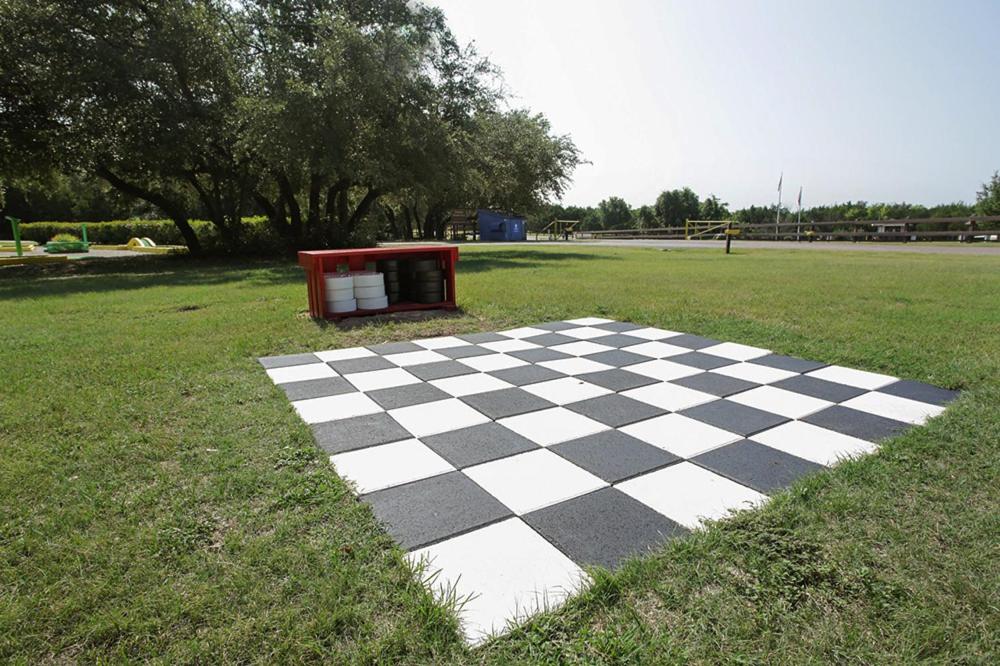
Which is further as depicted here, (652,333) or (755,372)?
(652,333)

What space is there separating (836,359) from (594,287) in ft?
13.6

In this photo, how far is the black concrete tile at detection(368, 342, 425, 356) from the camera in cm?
401

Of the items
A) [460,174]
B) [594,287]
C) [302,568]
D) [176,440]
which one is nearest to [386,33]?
[460,174]

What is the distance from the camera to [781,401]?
9.16ft

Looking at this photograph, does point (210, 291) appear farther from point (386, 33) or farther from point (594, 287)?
point (386, 33)

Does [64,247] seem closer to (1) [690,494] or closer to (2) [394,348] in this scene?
(2) [394,348]

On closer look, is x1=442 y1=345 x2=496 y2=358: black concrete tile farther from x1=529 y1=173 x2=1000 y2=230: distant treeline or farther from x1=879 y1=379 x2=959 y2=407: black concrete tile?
x1=529 y1=173 x2=1000 y2=230: distant treeline

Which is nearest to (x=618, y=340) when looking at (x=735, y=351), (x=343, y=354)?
(x=735, y=351)

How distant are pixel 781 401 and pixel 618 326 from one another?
2189mm

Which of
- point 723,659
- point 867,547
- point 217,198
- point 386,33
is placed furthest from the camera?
point 217,198

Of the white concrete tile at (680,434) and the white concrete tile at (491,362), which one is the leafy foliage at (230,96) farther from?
the white concrete tile at (680,434)

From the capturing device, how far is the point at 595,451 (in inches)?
86.4

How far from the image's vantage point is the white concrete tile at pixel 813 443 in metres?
2.13

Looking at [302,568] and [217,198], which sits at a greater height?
[217,198]
